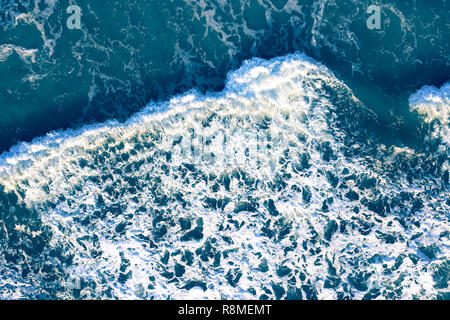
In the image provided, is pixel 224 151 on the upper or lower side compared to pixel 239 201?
upper

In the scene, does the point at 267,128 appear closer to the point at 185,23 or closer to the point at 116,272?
the point at 185,23

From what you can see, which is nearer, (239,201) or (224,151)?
(239,201)

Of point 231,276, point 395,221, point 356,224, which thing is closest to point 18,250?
point 231,276
